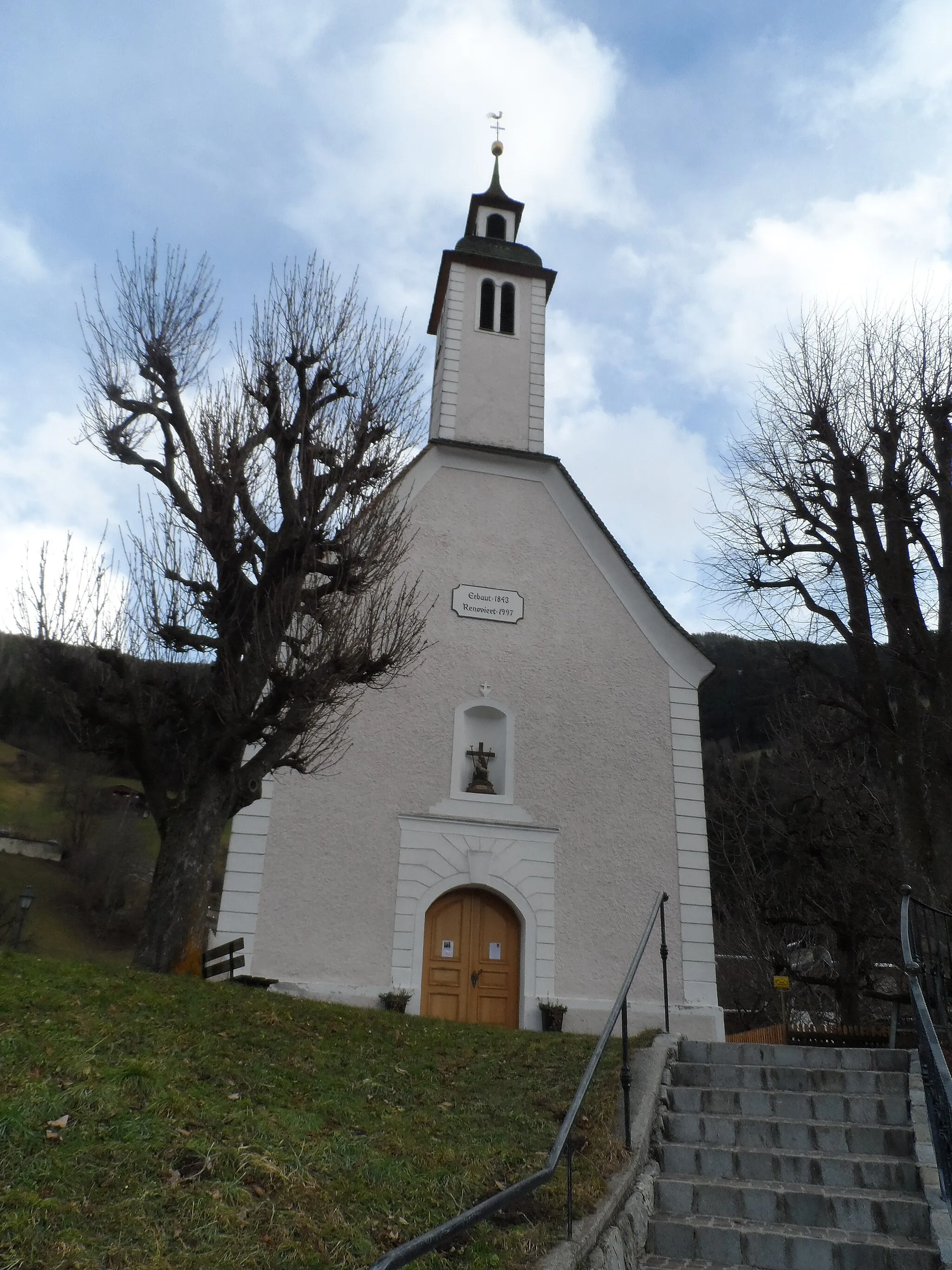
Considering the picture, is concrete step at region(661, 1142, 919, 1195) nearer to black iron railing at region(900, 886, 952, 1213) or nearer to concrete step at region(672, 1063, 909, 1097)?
black iron railing at region(900, 886, 952, 1213)

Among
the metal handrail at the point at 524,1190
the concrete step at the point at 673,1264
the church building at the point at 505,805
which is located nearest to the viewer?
the metal handrail at the point at 524,1190

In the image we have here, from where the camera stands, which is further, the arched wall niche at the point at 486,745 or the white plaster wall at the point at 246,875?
the arched wall niche at the point at 486,745

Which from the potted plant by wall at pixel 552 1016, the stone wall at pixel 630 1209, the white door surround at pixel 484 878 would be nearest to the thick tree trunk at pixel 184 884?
the white door surround at pixel 484 878

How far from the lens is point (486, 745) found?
13180 millimetres

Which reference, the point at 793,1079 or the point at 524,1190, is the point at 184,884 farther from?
the point at 524,1190

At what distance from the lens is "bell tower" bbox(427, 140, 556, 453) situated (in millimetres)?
15820

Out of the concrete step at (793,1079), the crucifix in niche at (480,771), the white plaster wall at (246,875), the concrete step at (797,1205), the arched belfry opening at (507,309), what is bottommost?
the concrete step at (797,1205)

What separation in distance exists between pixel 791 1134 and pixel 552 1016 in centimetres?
557

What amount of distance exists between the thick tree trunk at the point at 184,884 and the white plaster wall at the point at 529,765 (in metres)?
2.74

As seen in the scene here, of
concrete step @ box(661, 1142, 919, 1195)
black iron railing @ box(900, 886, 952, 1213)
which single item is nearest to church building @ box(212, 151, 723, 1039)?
black iron railing @ box(900, 886, 952, 1213)

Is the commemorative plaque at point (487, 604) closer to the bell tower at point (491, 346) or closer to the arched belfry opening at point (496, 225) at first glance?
the bell tower at point (491, 346)

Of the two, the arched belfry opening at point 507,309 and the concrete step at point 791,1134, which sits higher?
the arched belfry opening at point 507,309

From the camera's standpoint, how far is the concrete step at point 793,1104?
6172mm

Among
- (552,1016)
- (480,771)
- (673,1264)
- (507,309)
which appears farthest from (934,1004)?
(507,309)
